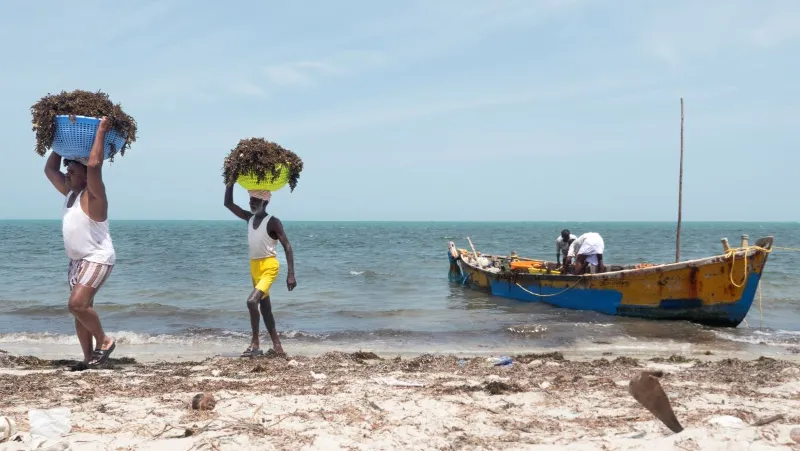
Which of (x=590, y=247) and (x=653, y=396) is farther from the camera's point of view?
(x=590, y=247)

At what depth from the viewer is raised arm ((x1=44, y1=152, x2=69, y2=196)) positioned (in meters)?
5.45

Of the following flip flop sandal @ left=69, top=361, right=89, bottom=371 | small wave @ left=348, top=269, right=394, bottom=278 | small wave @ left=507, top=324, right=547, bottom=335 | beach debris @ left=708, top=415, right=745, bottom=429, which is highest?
beach debris @ left=708, top=415, right=745, bottom=429

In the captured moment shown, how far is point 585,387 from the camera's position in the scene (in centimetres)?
488

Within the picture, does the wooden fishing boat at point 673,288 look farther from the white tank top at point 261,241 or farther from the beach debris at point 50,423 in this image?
the beach debris at point 50,423

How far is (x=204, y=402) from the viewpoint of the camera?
4.12 meters

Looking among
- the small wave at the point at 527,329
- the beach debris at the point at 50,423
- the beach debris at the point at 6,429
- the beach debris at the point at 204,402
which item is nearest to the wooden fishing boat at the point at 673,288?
the small wave at the point at 527,329

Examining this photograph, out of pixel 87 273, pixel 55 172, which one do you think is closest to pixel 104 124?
pixel 55 172

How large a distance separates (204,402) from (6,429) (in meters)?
1.08

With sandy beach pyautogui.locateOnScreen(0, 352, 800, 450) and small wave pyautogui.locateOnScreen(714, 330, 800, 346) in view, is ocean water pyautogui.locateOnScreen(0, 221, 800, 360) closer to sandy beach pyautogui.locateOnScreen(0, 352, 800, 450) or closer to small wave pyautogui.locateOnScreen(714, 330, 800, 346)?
small wave pyautogui.locateOnScreen(714, 330, 800, 346)

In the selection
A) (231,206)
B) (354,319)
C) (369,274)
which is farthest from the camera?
(369,274)

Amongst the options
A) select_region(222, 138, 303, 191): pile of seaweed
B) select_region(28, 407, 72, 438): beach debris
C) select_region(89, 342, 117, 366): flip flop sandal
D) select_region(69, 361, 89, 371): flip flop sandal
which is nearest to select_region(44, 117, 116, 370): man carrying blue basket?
select_region(89, 342, 117, 366): flip flop sandal

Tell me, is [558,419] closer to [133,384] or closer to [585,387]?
[585,387]

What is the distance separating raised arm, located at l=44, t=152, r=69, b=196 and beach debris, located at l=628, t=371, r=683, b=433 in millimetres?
4593

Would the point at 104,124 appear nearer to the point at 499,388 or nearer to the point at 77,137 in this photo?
the point at 77,137
